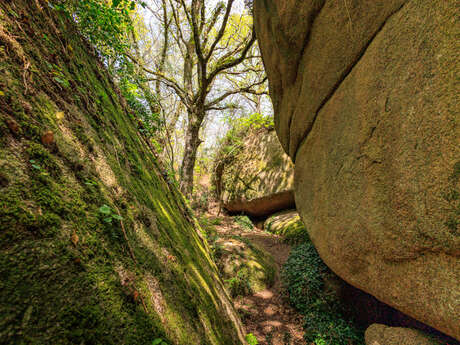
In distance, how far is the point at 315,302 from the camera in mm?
4742

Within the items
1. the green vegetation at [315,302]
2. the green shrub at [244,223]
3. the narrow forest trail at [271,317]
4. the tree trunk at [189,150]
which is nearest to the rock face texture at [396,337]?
the green vegetation at [315,302]

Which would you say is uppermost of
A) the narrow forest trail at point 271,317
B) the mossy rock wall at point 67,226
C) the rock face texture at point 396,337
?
the mossy rock wall at point 67,226

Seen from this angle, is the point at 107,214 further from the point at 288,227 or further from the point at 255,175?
the point at 255,175

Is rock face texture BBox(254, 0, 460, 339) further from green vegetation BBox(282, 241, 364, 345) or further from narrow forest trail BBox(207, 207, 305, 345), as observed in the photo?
narrow forest trail BBox(207, 207, 305, 345)

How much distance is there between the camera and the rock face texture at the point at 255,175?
10.0m

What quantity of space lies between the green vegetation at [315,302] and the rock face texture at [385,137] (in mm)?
1784

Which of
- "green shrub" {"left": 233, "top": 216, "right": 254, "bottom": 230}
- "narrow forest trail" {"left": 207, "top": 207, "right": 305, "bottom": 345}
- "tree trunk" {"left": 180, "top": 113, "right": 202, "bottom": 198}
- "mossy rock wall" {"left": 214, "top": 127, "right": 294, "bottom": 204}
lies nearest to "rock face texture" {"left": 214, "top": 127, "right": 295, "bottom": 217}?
"mossy rock wall" {"left": 214, "top": 127, "right": 294, "bottom": 204}

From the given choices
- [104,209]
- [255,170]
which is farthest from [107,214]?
[255,170]

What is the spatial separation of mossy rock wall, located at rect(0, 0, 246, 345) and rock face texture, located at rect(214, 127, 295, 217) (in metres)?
8.70

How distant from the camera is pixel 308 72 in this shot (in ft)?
12.3

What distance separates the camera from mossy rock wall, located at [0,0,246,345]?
2.14ft

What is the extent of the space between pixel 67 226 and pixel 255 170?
35.4ft

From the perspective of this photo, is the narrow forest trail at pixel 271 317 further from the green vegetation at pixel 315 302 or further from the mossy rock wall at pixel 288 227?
the mossy rock wall at pixel 288 227

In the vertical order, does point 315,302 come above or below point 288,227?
below
